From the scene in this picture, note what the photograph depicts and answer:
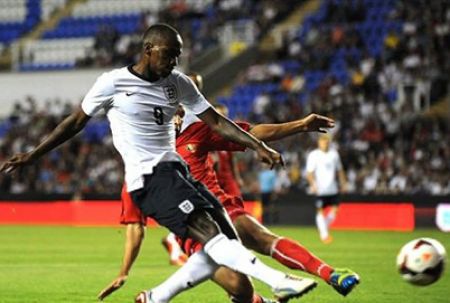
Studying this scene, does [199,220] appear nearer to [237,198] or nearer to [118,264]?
[237,198]

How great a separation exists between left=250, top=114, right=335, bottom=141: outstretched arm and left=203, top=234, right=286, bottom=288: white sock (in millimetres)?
1554

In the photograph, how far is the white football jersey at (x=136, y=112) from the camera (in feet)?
28.4

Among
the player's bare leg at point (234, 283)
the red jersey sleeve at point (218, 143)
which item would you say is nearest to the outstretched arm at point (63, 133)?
the player's bare leg at point (234, 283)

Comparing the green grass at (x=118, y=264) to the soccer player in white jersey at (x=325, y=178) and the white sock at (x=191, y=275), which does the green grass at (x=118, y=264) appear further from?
the white sock at (x=191, y=275)

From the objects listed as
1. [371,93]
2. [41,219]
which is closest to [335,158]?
[371,93]

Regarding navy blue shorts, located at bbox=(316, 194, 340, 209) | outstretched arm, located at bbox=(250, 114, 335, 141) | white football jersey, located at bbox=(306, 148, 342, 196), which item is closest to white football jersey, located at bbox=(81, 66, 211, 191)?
outstretched arm, located at bbox=(250, 114, 335, 141)

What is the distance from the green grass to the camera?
483 inches

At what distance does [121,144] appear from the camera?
8.80 m

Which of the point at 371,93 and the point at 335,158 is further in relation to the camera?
the point at 371,93

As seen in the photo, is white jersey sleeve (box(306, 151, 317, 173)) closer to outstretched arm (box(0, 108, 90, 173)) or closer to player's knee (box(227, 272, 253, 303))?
player's knee (box(227, 272, 253, 303))

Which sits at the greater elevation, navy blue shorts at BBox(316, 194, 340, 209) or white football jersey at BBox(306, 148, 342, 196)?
white football jersey at BBox(306, 148, 342, 196)

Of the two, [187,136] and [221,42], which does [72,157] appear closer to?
[221,42]

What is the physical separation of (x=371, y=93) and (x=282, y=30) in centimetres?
684

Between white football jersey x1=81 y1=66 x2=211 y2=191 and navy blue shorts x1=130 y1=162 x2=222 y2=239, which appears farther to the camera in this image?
white football jersey x1=81 y1=66 x2=211 y2=191
